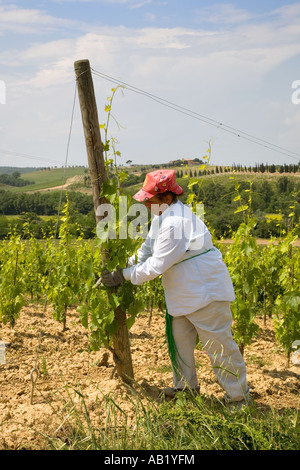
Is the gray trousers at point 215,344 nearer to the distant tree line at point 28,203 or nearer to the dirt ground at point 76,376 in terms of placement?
the dirt ground at point 76,376

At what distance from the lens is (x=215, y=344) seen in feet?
11.6

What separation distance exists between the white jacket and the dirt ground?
712mm

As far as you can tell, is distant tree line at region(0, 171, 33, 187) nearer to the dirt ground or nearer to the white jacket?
the dirt ground

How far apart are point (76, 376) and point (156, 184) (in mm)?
2160

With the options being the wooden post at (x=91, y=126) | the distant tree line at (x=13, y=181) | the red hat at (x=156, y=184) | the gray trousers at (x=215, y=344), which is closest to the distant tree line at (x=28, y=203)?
the distant tree line at (x=13, y=181)

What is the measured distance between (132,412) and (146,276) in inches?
39.7

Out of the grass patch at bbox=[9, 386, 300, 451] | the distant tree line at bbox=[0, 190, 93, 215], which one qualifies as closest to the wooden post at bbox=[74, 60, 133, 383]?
the grass patch at bbox=[9, 386, 300, 451]

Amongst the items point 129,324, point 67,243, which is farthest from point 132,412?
point 67,243

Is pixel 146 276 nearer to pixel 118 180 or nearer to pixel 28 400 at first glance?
pixel 118 180

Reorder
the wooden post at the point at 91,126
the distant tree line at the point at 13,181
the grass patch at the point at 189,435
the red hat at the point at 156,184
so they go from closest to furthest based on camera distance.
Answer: the grass patch at the point at 189,435
the red hat at the point at 156,184
the wooden post at the point at 91,126
the distant tree line at the point at 13,181

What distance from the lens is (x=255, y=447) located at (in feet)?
8.02

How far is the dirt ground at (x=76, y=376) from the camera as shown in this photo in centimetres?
327

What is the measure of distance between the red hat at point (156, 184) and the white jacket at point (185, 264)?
15 centimetres

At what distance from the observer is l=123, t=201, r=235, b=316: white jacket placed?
11.0 ft
